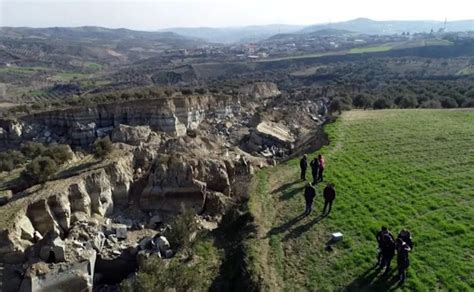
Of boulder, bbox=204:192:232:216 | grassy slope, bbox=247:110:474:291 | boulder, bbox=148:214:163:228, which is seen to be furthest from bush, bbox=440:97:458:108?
boulder, bbox=148:214:163:228

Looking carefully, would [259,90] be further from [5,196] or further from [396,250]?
[396,250]

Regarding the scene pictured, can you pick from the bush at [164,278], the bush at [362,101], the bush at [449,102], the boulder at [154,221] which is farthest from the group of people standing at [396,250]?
the bush at [362,101]

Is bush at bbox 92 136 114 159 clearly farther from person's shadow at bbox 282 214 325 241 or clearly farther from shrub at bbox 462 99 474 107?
shrub at bbox 462 99 474 107

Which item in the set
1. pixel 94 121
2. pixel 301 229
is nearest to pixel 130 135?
pixel 94 121

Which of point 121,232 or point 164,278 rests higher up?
point 164,278

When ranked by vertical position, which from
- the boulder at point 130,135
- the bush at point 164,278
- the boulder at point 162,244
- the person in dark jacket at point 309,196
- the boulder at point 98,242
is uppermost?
the person in dark jacket at point 309,196

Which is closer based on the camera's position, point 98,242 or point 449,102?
point 98,242

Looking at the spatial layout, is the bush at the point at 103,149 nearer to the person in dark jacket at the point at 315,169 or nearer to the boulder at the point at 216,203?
the boulder at the point at 216,203
